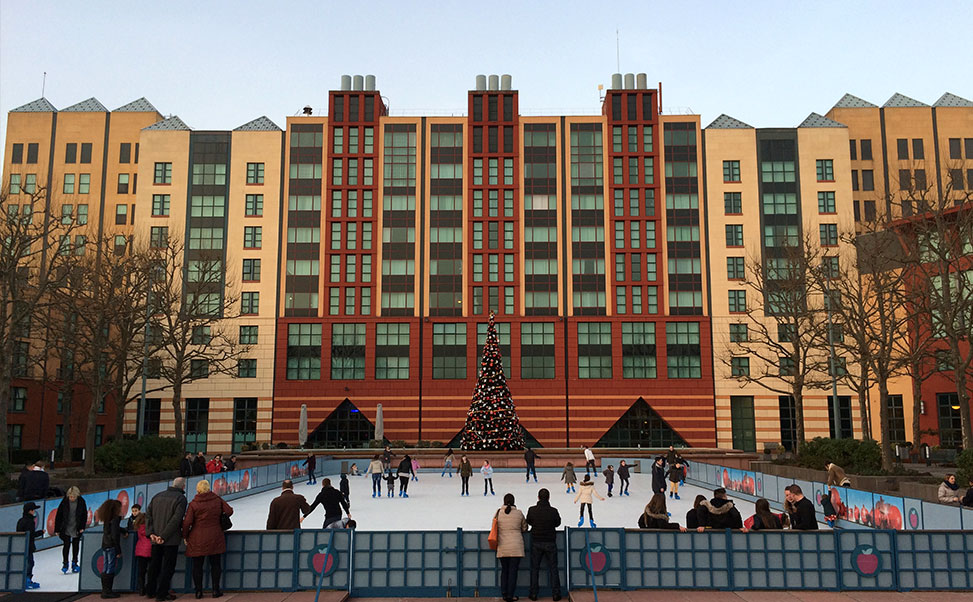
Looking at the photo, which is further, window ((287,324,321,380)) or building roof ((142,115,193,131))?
building roof ((142,115,193,131))

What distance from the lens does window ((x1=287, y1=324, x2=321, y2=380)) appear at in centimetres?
6303

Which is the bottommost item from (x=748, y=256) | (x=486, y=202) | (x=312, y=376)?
(x=312, y=376)

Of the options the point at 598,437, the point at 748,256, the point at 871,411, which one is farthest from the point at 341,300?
the point at 871,411

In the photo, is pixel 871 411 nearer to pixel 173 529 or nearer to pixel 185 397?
pixel 185 397

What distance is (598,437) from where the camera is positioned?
2420 inches

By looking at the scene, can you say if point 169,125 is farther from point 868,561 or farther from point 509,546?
point 868,561

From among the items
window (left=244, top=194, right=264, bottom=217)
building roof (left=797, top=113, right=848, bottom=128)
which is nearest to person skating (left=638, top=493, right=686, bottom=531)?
window (left=244, top=194, right=264, bottom=217)

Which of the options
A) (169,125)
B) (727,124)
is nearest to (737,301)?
(727,124)

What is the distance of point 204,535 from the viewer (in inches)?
486

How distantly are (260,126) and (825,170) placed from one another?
47.5 m

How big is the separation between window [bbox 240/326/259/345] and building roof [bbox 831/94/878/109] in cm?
5378

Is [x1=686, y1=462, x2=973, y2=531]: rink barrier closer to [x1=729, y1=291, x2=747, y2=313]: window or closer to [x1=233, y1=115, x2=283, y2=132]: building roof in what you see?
[x1=729, y1=291, x2=747, y2=313]: window

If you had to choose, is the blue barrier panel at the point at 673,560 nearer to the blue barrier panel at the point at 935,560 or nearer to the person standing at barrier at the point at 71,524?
the blue barrier panel at the point at 935,560

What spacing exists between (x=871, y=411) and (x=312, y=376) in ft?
150
